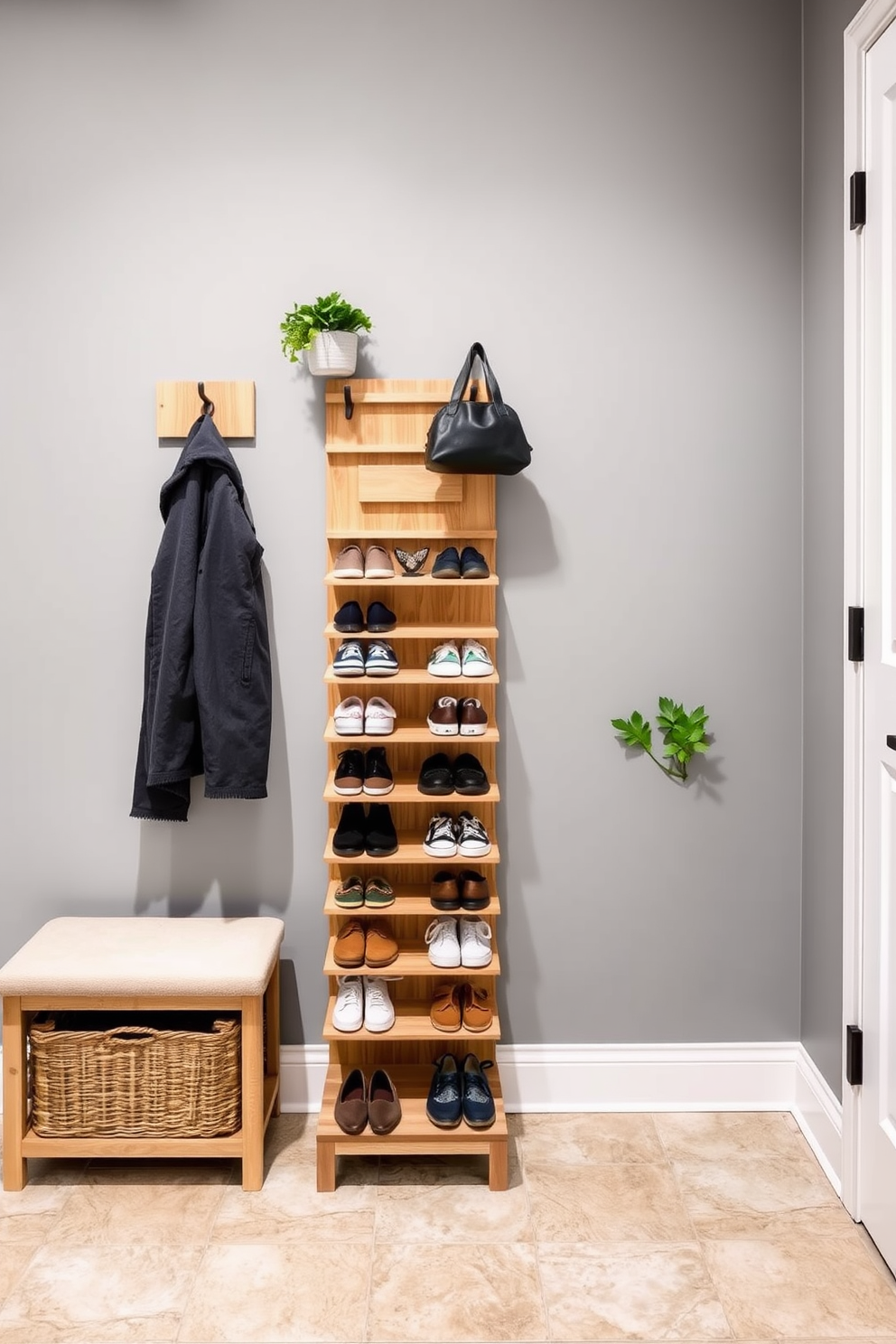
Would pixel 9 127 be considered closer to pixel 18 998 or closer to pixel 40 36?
pixel 40 36

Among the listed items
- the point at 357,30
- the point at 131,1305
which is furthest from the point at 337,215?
the point at 131,1305

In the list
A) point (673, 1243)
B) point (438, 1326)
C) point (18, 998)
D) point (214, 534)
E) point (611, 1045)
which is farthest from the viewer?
point (611, 1045)

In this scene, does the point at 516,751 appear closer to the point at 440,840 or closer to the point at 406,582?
the point at 440,840

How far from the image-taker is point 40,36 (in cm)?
241

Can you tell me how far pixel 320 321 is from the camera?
231cm

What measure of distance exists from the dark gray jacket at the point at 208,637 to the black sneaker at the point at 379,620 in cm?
28

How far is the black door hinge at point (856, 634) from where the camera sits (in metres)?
2.10

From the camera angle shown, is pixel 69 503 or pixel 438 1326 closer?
pixel 438 1326

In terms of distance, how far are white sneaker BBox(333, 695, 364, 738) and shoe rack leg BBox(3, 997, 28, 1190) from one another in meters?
0.93

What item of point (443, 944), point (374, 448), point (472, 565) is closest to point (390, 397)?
point (374, 448)

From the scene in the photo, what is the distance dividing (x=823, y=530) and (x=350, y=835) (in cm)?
133

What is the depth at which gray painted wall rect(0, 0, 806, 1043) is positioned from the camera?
2.42 metres

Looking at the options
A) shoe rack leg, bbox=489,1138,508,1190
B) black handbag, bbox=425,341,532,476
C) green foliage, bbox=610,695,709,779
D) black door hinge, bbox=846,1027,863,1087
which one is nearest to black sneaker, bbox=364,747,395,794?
green foliage, bbox=610,695,709,779

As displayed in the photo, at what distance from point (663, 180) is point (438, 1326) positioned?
100 inches
